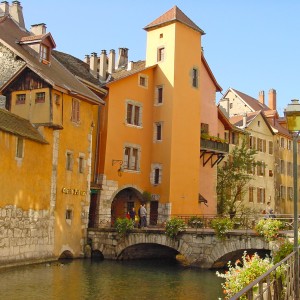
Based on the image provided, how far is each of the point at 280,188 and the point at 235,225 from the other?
1065 inches

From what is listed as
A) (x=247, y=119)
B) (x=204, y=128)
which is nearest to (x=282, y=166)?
(x=247, y=119)

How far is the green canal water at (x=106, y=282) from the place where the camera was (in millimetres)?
16297

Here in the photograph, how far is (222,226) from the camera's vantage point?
23.1 m

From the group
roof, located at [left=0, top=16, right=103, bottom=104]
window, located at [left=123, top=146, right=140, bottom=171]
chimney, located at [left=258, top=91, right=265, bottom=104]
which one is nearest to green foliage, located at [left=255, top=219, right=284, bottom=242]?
roof, located at [left=0, top=16, right=103, bottom=104]

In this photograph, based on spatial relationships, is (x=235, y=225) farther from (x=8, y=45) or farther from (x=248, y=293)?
(x=248, y=293)

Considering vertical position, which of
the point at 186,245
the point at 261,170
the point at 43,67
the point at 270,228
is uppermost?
the point at 43,67

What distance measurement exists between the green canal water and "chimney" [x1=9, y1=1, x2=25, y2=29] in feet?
50.9

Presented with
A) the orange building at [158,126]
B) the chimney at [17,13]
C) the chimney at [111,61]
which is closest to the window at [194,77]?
the orange building at [158,126]

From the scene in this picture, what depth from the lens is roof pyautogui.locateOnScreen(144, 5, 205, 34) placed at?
110ft

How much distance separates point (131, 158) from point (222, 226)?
35.6 ft

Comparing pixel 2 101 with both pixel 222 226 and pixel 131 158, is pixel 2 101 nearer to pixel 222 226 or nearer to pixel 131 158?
Answer: pixel 131 158

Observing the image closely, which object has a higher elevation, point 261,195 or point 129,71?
point 129,71

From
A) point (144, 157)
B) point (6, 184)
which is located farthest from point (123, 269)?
point (144, 157)

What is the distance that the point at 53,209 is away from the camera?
2497cm
